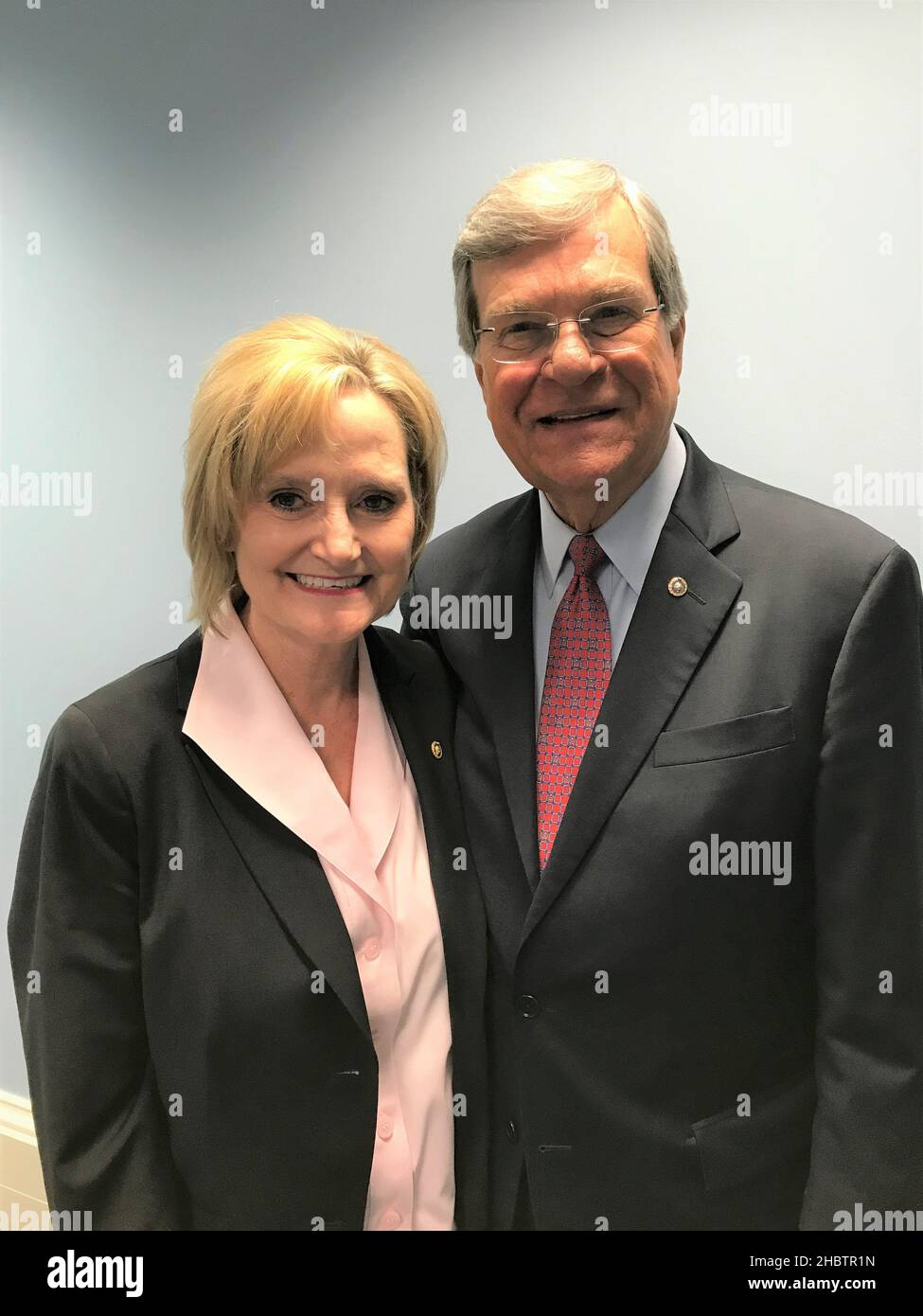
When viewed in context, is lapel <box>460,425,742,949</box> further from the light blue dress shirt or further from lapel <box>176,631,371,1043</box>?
lapel <box>176,631,371,1043</box>

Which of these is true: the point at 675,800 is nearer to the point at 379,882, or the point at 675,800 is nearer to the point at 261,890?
the point at 379,882

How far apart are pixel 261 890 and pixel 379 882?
161 mm

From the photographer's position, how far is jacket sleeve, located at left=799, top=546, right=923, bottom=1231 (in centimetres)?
142

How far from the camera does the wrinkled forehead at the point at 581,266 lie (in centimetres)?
143

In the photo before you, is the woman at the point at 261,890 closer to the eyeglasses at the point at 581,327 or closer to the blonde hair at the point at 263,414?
the blonde hair at the point at 263,414

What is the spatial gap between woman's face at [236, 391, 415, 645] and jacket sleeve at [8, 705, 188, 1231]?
1.02 feet

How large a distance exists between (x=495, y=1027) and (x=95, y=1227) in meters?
0.63

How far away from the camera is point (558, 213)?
1.42 metres

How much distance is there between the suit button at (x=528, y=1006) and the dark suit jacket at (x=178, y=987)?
9 cm

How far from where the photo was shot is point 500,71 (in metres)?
1.92
